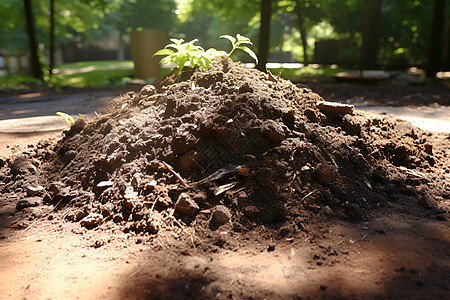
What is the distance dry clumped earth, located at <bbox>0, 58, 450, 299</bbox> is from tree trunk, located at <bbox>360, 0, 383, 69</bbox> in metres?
12.6

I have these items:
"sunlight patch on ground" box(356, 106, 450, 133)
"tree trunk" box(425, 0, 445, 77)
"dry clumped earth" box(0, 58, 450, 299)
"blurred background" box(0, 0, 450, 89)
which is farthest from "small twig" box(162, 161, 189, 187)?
"tree trunk" box(425, 0, 445, 77)

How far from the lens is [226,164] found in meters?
2.42

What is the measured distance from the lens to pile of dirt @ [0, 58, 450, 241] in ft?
7.03

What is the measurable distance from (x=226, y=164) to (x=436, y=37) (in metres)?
12.6

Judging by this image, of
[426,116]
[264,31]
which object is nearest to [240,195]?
[426,116]

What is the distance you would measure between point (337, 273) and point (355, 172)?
1.13 m

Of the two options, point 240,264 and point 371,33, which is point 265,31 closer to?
point 371,33

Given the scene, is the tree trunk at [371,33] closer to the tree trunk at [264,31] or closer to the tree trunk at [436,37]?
the tree trunk at [436,37]

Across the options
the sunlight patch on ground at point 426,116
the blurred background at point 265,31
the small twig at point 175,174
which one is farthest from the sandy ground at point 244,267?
the blurred background at point 265,31

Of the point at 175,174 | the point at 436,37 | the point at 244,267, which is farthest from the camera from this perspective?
the point at 436,37

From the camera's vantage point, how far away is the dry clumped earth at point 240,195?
162 cm

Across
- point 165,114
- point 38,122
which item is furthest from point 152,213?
point 38,122

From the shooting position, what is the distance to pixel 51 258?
6.04 feet

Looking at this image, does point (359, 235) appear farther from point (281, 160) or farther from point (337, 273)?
point (281, 160)
